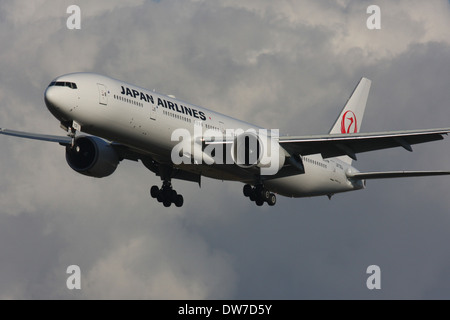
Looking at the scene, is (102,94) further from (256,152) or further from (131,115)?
(256,152)

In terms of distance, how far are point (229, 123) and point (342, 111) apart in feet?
57.7

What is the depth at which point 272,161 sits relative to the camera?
2156 inches

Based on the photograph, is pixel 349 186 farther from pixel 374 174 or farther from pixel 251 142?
pixel 251 142

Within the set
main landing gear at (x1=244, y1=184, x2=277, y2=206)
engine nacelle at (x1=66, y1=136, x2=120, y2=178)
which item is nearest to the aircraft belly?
main landing gear at (x1=244, y1=184, x2=277, y2=206)

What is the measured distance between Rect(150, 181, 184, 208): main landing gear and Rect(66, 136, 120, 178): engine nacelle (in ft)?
13.2

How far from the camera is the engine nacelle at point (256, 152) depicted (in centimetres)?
5359

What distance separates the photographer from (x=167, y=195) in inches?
2347

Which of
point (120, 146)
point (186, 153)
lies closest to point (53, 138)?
point (120, 146)

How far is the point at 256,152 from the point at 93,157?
→ 387 inches

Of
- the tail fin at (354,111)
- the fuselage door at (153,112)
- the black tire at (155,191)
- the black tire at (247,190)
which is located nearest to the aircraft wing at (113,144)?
the black tire at (155,191)

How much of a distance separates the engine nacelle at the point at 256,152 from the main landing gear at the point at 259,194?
2.73 meters

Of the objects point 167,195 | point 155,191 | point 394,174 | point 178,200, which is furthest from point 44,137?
point 394,174

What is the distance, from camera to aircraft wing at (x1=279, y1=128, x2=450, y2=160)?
51750 mm

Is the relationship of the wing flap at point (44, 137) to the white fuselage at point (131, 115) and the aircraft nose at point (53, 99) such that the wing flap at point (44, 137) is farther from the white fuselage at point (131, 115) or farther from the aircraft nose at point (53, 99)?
the aircraft nose at point (53, 99)
